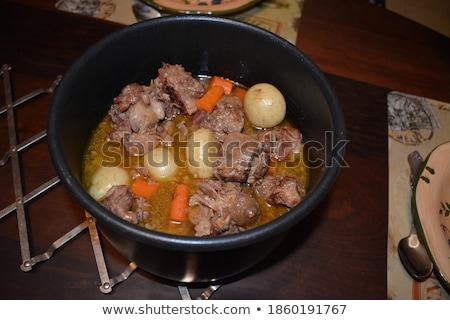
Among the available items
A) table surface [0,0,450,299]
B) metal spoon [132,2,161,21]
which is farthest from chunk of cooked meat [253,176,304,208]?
metal spoon [132,2,161,21]

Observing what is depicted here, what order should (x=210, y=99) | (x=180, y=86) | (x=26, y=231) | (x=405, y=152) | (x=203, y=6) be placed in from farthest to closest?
1. (x=203, y=6)
2. (x=405, y=152)
3. (x=210, y=99)
4. (x=180, y=86)
5. (x=26, y=231)

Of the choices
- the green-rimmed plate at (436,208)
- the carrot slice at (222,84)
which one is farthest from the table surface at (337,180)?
the carrot slice at (222,84)

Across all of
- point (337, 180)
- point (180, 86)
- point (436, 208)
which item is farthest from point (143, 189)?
point (436, 208)

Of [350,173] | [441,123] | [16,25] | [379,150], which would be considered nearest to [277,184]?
[350,173]

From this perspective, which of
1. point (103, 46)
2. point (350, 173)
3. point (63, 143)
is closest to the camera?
point (63, 143)

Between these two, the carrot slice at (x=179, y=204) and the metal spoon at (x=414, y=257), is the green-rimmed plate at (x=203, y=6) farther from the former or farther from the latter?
the metal spoon at (x=414, y=257)

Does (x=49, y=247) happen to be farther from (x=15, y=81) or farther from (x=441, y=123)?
(x=441, y=123)

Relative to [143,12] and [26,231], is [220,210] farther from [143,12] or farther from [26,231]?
[143,12]
